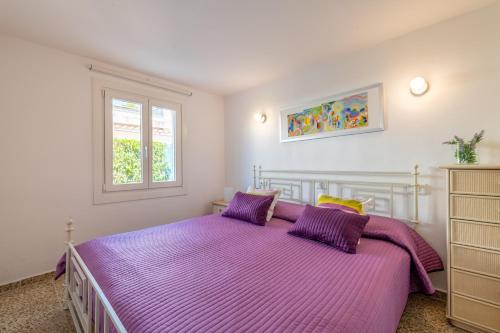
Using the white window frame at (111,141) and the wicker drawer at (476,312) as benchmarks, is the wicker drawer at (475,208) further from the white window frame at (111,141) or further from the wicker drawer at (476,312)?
the white window frame at (111,141)

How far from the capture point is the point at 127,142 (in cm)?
291

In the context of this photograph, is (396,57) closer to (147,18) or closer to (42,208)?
(147,18)

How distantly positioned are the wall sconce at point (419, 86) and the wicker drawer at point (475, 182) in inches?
32.6

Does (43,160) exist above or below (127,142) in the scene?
below

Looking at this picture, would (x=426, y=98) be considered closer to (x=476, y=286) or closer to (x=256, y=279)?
(x=476, y=286)

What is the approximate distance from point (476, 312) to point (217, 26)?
9.53 ft

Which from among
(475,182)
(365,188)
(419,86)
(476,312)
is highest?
(419,86)

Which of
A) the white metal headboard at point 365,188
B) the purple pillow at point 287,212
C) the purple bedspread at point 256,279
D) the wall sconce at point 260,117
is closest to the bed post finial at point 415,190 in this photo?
the white metal headboard at point 365,188

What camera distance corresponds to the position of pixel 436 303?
1.90 meters

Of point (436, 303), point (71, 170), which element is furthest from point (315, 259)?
point (71, 170)

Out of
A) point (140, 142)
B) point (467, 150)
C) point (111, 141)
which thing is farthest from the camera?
point (140, 142)

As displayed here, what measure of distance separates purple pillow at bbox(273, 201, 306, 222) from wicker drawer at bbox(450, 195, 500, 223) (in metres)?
1.20

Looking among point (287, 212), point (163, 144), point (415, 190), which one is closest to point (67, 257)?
point (163, 144)

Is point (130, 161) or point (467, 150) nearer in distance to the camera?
point (467, 150)
